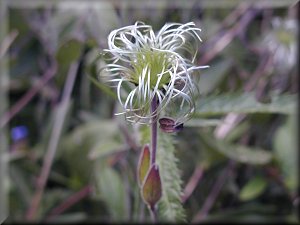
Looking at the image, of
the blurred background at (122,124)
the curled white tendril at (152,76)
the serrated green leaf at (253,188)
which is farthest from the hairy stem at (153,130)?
the serrated green leaf at (253,188)

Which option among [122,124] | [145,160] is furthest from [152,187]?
[122,124]

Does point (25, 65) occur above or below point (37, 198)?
above

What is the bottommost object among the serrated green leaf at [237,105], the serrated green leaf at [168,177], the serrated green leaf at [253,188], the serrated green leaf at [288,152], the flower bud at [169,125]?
the serrated green leaf at [253,188]

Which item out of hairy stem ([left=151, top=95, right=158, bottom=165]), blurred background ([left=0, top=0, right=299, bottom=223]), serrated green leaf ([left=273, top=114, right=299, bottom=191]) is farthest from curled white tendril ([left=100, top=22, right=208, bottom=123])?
serrated green leaf ([left=273, top=114, right=299, bottom=191])

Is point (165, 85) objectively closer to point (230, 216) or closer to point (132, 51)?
point (132, 51)

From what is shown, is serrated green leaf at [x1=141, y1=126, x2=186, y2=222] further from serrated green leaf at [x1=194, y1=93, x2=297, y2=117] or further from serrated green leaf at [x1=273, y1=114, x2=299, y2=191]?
serrated green leaf at [x1=273, y1=114, x2=299, y2=191]

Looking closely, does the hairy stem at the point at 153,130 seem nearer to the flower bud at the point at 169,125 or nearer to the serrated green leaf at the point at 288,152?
the flower bud at the point at 169,125

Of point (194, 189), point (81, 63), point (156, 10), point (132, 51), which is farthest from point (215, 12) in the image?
point (132, 51)
